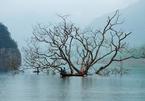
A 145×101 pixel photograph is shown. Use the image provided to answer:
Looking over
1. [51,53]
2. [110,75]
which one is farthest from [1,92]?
[110,75]

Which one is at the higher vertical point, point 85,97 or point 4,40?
point 4,40

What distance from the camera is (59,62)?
37.7 metres

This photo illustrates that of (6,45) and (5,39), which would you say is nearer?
(6,45)

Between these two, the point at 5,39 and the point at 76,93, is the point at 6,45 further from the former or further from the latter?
the point at 76,93

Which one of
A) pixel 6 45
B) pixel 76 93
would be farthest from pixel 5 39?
pixel 76 93

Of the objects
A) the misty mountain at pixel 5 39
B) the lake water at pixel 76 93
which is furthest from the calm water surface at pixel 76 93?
the misty mountain at pixel 5 39

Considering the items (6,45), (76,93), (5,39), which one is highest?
(5,39)

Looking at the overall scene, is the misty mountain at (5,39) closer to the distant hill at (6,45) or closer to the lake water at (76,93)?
the distant hill at (6,45)

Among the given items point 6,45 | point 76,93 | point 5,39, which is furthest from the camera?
point 5,39

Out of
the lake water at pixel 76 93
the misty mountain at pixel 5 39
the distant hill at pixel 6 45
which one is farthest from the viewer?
the misty mountain at pixel 5 39

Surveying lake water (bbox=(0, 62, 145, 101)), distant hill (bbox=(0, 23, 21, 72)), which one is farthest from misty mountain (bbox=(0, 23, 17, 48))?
lake water (bbox=(0, 62, 145, 101))

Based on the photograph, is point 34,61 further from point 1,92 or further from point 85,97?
point 85,97

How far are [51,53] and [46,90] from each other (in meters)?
10.4

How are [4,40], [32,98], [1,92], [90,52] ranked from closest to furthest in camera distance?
1. [32,98]
2. [1,92]
3. [90,52]
4. [4,40]
